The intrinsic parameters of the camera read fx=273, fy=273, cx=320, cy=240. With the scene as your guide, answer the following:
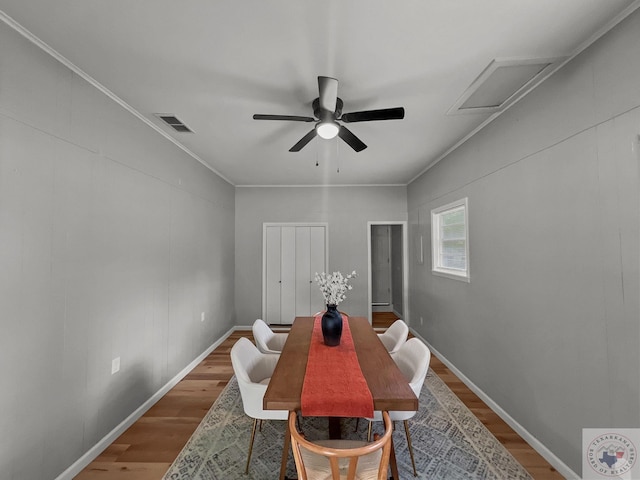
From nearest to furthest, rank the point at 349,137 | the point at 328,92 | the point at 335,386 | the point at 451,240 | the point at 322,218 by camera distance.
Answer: the point at 335,386 < the point at 328,92 < the point at 349,137 < the point at 451,240 < the point at 322,218

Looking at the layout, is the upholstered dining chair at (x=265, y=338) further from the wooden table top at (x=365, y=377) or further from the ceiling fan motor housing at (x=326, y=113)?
the ceiling fan motor housing at (x=326, y=113)

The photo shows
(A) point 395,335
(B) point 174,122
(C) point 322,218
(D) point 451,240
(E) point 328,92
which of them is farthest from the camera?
(C) point 322,218

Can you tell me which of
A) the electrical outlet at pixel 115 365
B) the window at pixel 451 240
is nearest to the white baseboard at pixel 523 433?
the window at pixel 451 240

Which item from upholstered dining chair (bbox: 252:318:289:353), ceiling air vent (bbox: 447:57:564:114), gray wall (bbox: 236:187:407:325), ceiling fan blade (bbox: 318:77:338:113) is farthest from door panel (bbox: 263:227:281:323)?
ceiling air vent (bbox: 447:57:564:114)

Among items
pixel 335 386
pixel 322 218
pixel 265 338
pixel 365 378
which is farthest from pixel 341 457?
pixel 322 218

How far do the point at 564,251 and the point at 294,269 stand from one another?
4030 millimetres

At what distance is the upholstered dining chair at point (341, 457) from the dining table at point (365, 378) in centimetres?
8

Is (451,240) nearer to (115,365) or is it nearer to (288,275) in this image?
(288,275)

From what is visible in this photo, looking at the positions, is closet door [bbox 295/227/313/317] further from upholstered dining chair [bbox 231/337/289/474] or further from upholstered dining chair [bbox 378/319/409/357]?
upholstered dining chair [bbox 231/337/289/474]

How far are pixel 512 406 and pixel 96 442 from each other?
327cm

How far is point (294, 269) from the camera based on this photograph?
521 centimetres

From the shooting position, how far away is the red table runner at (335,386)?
4.50 ft

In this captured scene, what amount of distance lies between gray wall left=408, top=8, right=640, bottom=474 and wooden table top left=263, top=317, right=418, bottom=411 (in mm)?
1127

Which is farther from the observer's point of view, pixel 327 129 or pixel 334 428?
pixel 327 129
